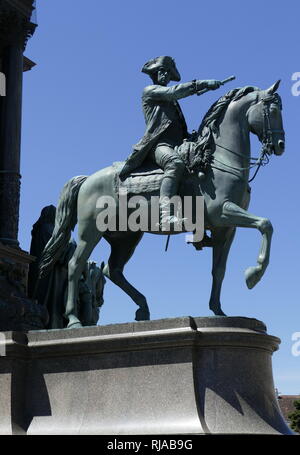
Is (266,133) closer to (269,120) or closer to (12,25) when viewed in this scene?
(269,120)

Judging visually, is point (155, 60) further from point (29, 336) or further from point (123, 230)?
point (29, 336)

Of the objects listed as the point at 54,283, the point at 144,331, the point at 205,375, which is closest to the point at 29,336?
the point at 144,331

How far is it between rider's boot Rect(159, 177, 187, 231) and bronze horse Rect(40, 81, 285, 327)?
0.42m

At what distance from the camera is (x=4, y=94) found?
974 inches

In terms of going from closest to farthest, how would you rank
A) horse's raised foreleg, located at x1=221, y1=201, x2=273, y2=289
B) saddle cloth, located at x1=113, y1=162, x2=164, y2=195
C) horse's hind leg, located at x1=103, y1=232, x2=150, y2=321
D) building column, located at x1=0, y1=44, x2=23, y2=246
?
horse's raised foreleg, located at x1=221, y1=201, x2=273, y2=289
saddle cloth, located at x1=113, y1=162, x2=164, y2=195
horse's hind leg, located at x1=103, y1=232, x2=150, y2=321
building column, located at x1=0, y1=44, x2=23, y2=246

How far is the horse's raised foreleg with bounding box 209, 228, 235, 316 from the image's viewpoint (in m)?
13.4

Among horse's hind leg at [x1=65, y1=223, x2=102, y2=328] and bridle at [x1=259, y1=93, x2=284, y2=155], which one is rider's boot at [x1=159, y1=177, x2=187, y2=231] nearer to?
horse's hind leg at [x1=65, y1=223, x2=102, y2=328]

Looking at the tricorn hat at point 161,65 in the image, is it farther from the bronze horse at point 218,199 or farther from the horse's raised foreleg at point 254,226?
the horse's raised foreleg at point 254,226

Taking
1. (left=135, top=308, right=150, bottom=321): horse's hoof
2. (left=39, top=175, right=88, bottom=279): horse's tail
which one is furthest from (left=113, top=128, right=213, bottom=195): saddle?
Answer: (left=135, top=308, right=150, bottom=321): horse's hoof

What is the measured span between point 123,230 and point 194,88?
8.57 ft

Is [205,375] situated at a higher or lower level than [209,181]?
lower

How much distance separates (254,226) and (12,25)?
15.3 metres

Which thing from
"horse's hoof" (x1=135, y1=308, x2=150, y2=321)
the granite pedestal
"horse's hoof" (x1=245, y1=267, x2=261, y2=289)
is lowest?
the granite pedestal

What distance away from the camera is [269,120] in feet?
44.6
